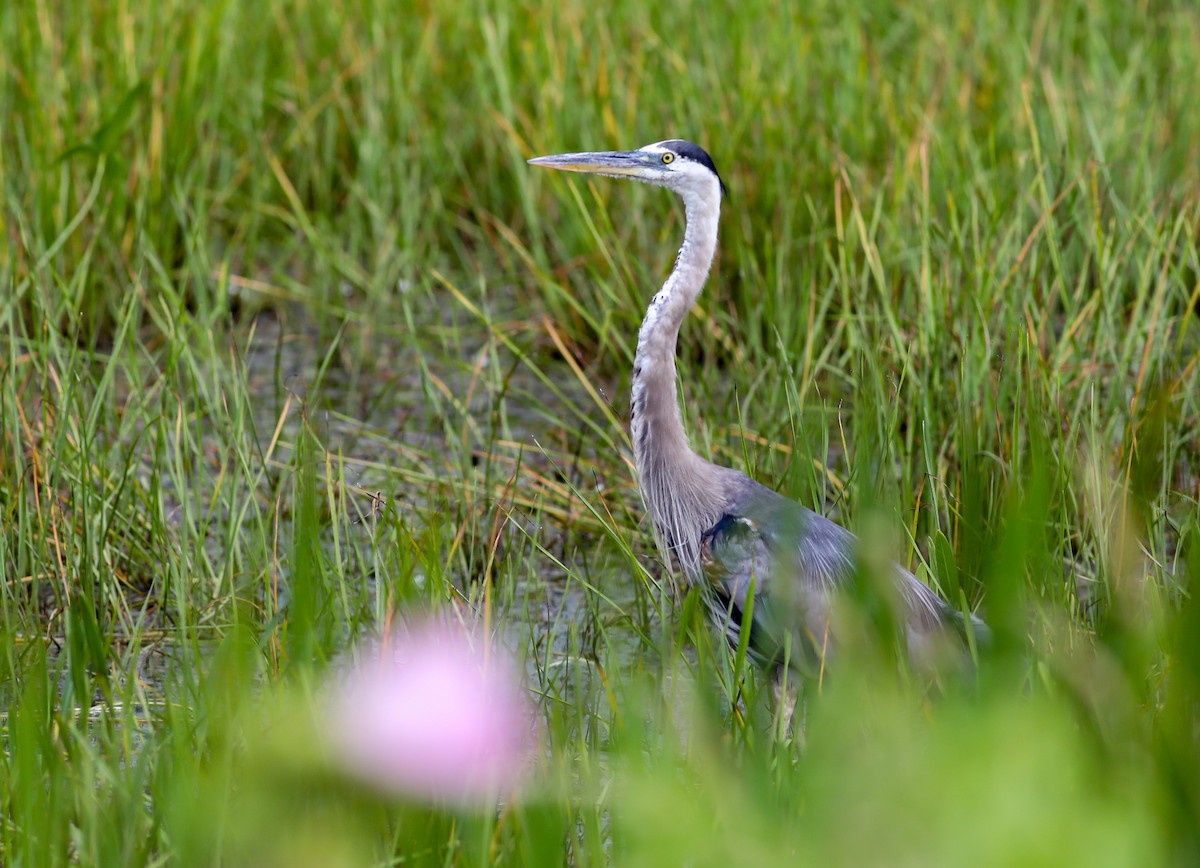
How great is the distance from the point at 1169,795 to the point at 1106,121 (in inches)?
141

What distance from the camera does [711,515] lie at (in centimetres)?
268

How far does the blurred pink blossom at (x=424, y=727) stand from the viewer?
1351mm

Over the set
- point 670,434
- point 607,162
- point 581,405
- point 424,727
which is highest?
point 607,162

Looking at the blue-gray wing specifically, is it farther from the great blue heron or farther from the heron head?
the heron head

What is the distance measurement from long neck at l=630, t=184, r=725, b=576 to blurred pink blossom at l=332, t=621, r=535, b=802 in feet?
2.63

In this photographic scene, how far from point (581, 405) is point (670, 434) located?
4.96 feet

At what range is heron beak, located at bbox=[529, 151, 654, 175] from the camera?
297cm

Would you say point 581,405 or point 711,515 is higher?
point 711,515

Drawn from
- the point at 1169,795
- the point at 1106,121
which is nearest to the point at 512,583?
the point at 1169,795

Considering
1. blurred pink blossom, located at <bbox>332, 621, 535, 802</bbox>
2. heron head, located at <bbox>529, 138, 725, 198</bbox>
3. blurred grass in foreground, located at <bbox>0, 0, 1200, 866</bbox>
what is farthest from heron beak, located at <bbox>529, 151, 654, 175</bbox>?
blurred pink blossom, located at <bbox>332, 621, 535, 802</bbox>

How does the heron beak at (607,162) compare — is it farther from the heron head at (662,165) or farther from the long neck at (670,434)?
the long neck at (670,434)

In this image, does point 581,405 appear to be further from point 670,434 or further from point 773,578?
point 773,578

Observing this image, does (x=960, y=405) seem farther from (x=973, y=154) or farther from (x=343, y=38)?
(x=343, y=38)

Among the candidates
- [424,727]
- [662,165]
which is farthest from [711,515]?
[424,727]
